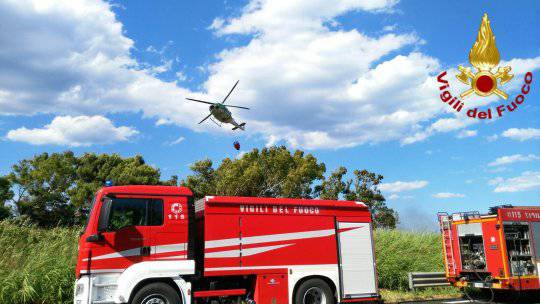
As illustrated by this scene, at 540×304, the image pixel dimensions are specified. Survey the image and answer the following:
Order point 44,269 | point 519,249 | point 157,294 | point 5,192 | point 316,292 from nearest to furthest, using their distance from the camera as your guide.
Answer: point 157,294
point 316,292
point 44,269
point 519,249
point 5,192

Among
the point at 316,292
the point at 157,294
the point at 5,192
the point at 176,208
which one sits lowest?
the point at 316,292

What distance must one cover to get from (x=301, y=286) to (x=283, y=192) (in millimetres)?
30620

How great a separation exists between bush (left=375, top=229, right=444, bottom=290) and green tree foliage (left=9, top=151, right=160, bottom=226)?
85.1 ft

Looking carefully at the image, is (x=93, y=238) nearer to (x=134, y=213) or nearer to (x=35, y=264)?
(x=134, y=213)

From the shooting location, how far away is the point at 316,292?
1050 centimetres

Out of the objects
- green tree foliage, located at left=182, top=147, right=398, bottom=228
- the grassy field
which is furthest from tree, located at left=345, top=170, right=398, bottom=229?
the grassy field

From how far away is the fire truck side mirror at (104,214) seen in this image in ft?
28.1

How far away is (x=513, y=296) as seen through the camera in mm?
14234

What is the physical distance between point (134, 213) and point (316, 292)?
4.63 m

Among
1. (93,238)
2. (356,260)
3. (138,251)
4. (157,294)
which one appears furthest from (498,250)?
(93,238)

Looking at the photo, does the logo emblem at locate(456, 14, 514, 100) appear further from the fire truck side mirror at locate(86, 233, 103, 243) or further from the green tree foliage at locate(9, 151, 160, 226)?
the green tree foliage at locate(9, 151, 160, 226)

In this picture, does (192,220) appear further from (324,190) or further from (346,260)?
(324,190)

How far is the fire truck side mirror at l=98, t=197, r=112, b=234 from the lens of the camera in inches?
338

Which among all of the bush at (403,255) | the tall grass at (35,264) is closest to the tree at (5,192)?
the tall grass at (35,264)
